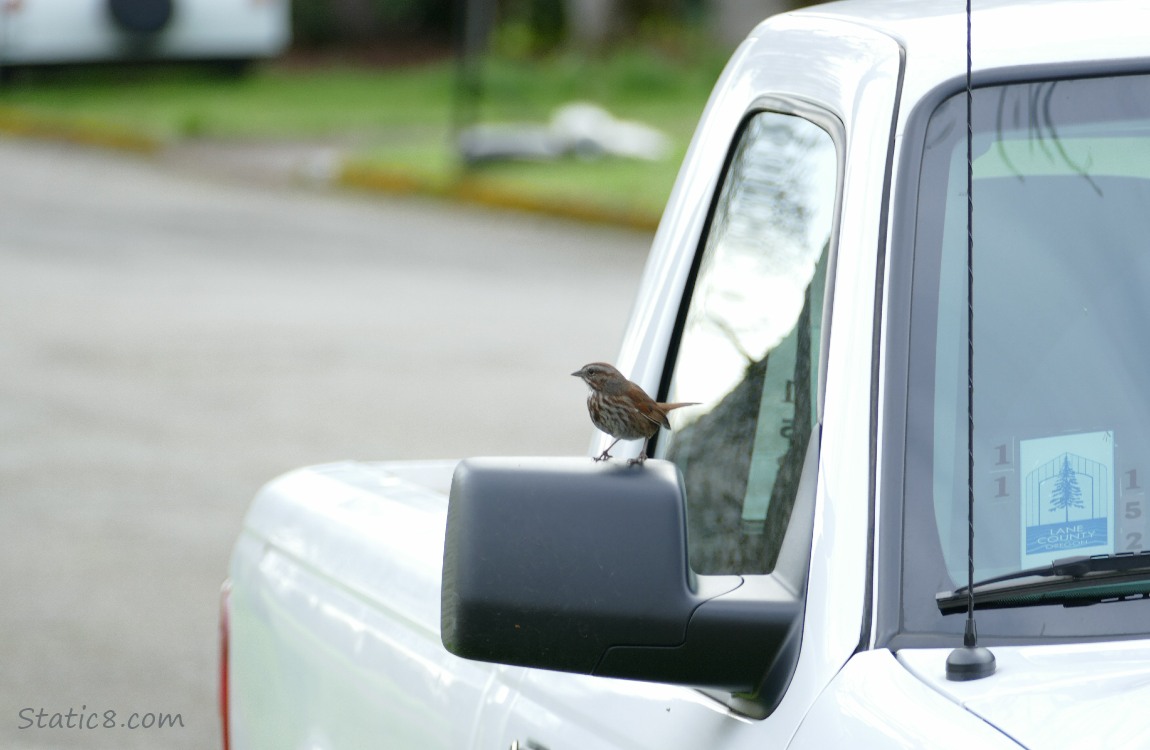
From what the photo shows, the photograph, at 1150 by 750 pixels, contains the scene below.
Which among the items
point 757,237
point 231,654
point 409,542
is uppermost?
point 757,237

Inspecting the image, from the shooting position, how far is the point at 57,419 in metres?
9.52

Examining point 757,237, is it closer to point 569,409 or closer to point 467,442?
point 467,442

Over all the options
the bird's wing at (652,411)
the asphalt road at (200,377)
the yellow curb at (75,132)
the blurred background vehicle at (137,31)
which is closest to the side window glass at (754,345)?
the bird's wing at (652,411)

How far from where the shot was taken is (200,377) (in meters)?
10.6

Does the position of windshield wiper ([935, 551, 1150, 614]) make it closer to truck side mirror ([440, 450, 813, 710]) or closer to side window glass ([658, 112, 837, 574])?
truck side mirror ([440, 450, 813, 710])

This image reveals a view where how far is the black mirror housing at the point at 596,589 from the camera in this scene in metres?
1.67

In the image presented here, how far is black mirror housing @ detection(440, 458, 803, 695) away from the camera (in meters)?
1.67

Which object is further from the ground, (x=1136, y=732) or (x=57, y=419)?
(x=1136, y=732)

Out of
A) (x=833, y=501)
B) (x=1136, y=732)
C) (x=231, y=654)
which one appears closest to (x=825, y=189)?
(x=833, y=501)

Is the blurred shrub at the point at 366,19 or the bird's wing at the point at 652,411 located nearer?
the bird's wing at the point at 652,411

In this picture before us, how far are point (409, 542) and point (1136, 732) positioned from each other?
54.4 inches

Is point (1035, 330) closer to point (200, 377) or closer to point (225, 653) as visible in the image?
point (225, 653)

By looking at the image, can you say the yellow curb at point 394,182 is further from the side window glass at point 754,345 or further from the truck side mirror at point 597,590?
the truck side mirror at point 597,590

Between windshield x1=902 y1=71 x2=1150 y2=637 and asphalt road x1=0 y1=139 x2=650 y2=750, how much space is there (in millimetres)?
4039
